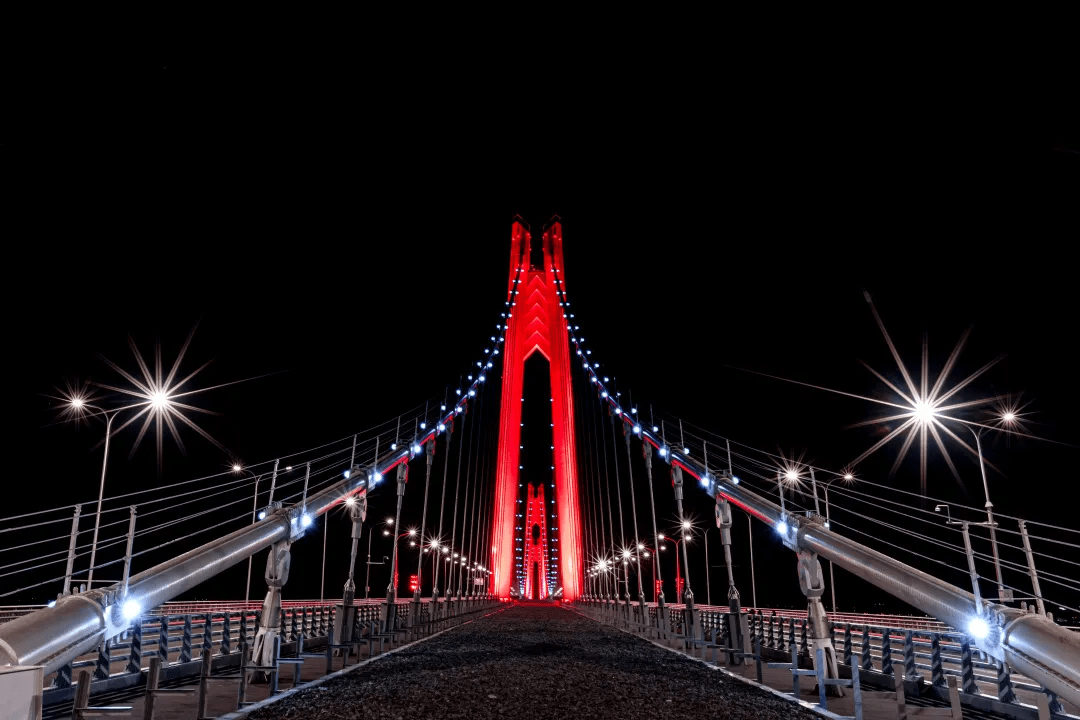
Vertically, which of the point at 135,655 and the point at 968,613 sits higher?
the point at 968,613

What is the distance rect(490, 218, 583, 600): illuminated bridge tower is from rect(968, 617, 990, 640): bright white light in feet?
175

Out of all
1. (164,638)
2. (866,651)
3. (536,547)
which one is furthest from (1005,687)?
(536,547)

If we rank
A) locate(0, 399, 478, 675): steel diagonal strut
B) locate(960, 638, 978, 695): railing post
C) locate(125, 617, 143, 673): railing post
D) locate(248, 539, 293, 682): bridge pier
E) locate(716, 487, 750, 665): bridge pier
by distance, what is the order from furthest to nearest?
locate(716, 487, 750, 665): bridge pier → locate(248, 539, 293, 682): bridge pier → locate(125, 617, 143, 673): railing post → locate(960, 638, 978, 695): railing post → locate(0, 399, 478, 675): steel diagonal strut

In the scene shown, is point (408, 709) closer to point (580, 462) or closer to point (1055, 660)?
point (1055, 660)

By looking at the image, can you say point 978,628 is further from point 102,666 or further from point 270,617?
point 102,666

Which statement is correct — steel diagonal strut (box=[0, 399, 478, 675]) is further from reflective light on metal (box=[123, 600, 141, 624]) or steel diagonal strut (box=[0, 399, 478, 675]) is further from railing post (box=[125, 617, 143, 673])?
railing post (box=[125, 617, 143, 673])

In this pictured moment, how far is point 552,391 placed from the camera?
67500 mm

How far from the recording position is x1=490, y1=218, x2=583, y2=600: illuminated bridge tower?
63688 millimetres

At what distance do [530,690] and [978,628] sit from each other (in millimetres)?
5749

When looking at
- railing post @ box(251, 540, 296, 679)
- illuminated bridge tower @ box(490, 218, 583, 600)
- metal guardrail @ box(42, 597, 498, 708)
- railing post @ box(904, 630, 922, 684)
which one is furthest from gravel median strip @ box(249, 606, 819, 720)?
illuminated bridge tower @ box(490, 218, 583, 600)

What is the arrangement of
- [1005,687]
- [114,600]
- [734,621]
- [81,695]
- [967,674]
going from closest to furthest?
1. [81,695]
2. [114,600]
3. [1005,687]
4. [967,674]
5. [734,621]

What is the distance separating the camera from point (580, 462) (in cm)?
7212

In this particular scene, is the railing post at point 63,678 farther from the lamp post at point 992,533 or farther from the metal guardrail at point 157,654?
the lamp post at point 992,533

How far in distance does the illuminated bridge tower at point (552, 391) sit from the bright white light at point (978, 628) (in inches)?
2103
